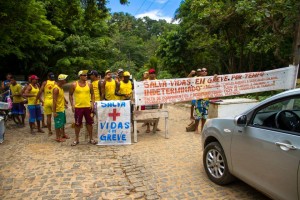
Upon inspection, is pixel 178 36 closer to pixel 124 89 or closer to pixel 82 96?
pixel 124 89

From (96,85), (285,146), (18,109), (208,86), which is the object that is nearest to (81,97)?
(96,85)

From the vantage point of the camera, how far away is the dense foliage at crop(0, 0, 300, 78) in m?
11.0

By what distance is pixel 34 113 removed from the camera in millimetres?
8445

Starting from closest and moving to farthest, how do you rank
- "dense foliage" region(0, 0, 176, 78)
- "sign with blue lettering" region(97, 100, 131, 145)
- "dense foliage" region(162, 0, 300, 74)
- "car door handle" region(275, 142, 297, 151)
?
1. "car door handle" region(275, 142, 297, 151)
2. "sign with blue lettering" region(97, 100, 131, 145)
3. "dense foliage" region(0, 0, 176, 78)
4. "dense foliage" region(162, 0, 300, 74)

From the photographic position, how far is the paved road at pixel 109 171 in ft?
14.1

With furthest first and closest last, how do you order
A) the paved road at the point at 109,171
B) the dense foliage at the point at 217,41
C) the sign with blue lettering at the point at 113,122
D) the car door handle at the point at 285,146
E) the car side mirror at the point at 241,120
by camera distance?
the dense foliage at the point at 217,41 < the sign with blue lettering at the point at 113,122 < the paved road at the point at 109,171 < the car side mirror at the point at 241,120 < the car door handle at the point at 285,146

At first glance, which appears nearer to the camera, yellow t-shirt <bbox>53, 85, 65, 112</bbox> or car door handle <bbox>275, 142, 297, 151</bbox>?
car door handle <bbox>275, 142, 297, 151</bbox>

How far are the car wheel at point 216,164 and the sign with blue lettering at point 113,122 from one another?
268 cm

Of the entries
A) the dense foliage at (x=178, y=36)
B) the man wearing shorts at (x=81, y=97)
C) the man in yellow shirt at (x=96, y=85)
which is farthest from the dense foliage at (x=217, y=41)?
the man wearing shorts at (x=81, y=97)

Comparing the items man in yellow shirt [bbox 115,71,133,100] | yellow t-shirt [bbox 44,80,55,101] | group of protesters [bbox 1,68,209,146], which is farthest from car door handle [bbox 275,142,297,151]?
yellow t-shirt [bbox 44,80,55,101]

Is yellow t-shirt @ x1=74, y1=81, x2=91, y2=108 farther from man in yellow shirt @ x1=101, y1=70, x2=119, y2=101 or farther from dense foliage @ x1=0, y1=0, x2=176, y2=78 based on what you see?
dense foliage @ x1=0, y1=0, x2=176, y2=78

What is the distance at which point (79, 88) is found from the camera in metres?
6.71

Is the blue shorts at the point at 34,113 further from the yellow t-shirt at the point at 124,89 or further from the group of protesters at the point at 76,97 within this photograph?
the yellow t-shirt at the point at 124,89

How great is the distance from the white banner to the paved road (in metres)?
1.11
